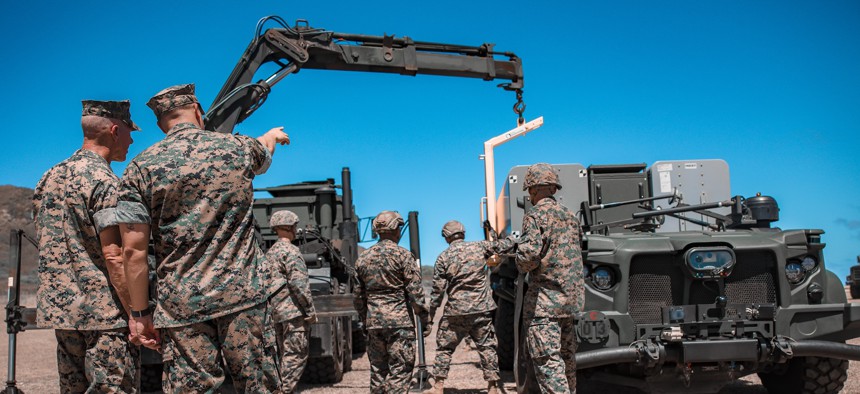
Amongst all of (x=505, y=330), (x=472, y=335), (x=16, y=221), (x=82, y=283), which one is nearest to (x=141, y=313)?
(x=82, y=283)

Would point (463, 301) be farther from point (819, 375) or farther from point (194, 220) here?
point (194, 220)

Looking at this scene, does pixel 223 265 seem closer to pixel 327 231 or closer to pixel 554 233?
pixel 554 233

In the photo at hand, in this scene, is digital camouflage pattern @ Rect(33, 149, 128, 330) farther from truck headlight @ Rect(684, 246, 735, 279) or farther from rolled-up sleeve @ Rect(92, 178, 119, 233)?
truck headlight @ Rect(684, 246, 735, 279)

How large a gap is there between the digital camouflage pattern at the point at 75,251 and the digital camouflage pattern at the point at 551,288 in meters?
2.71

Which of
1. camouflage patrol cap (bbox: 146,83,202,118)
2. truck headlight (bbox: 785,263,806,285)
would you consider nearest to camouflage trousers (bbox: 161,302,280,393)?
camouflage patrol cap (bbox: 146,83,202,118)

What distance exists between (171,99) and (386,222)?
126 inches

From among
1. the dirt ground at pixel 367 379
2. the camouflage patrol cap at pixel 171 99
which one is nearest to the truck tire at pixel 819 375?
the dirt ground at pixel 367 379

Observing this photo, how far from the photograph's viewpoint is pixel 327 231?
10.8 metres

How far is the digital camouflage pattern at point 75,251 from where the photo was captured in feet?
11.5

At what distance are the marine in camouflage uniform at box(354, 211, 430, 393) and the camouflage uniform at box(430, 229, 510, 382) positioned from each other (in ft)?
4.04

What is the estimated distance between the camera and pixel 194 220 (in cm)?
311

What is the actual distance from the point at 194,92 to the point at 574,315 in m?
3.10

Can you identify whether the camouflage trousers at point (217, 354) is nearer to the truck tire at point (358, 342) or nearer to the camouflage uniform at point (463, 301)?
the camouflage uniform at point (463, 301)

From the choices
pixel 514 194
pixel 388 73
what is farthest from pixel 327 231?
pixel 514 194
